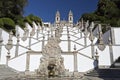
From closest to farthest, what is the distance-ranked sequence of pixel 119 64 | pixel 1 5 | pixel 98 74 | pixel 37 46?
pixel 98 74, pixel 119 64, pixel 37 46, pixel 1 5

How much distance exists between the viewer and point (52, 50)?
1364 cm

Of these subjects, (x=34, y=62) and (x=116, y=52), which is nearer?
(x=34, y=62)

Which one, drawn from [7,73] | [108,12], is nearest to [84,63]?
[7,73]

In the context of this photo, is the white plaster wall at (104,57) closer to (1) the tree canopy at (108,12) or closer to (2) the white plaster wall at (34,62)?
(2) the white plaster wall at (34,62)

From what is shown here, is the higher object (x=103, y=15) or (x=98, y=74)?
(x=103, y=15)

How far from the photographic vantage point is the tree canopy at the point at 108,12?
34.1 meters

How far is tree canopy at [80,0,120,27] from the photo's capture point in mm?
34059

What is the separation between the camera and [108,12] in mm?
37406

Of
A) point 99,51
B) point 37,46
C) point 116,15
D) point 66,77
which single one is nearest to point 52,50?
point 66,77

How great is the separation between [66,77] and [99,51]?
10165mm

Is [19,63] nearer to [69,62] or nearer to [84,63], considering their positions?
[69,62]

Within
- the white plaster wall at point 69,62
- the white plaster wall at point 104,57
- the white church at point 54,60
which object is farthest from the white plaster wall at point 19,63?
the white plaster wall at point 104,57

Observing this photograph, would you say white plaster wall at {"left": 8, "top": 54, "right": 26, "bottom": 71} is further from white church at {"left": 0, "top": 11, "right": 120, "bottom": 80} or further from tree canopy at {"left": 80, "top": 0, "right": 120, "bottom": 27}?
tree canopy at {"left": 80, "top": 0, "right": 120, "bottom": 27}

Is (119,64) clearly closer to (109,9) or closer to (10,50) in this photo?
(10,50)
